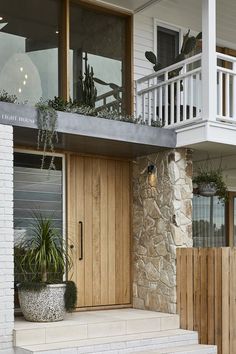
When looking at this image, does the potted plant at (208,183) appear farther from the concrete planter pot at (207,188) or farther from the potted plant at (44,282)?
the potted plant at (44,282)

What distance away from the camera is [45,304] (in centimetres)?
660

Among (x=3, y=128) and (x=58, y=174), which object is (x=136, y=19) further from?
(x=3, y=128)

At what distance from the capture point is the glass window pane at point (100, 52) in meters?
7.83

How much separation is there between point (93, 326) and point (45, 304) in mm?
619

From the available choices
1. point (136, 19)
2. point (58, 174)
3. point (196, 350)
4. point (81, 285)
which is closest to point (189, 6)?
point (136, 19)

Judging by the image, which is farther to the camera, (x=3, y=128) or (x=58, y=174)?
(x=58, y=174)

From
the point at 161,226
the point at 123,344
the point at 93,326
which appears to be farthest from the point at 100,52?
the point at 123,344

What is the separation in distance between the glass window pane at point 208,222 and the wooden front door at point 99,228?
264 centimetres

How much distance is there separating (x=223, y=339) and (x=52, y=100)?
3637mm

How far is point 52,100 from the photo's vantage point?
6.93 m

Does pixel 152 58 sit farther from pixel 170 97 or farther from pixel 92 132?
pixel 92 132

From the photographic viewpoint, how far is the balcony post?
698 cm

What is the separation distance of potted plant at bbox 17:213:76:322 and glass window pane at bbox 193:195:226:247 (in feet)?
13.5

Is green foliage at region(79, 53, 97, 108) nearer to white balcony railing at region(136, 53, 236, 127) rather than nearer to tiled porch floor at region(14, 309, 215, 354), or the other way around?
white balcony railing at region(136, 53, 236, 127)
